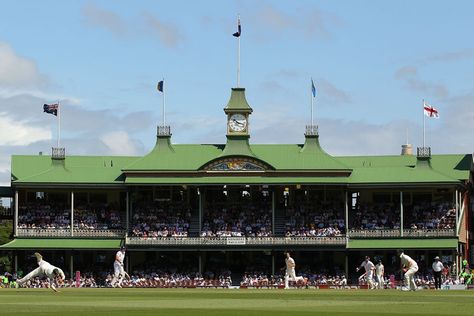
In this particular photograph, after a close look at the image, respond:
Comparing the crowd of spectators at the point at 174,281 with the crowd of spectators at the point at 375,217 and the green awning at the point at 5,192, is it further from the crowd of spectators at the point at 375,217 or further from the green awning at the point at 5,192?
the green awning at the point at 5,192

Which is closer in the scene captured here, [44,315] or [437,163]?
[44,315]

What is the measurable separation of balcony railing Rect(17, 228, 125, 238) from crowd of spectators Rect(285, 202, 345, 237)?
11258mm

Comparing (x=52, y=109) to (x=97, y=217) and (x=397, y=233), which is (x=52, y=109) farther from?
(x=397, y=233)

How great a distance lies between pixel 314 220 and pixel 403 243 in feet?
19.9

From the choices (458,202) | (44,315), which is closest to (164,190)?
(458,202)

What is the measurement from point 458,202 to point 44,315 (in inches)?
2279

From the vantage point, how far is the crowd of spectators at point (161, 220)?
8156cm

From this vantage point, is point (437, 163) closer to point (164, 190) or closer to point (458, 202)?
point (458, 202)

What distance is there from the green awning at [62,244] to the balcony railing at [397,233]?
15.7m

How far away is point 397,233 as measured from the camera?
8094 centimetres

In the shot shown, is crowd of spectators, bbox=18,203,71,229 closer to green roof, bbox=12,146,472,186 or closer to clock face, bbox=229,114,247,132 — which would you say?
green roof, bbox=12,146,472,186

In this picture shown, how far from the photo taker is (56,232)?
82.4 meters

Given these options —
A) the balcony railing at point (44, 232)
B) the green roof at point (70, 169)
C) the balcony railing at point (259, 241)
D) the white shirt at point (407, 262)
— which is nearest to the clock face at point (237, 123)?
the green roof at point (70, 169)

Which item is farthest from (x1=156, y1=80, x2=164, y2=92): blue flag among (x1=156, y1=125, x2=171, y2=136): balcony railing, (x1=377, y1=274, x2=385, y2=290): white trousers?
(x1=377, y1=274, x2=385, y2=290): white trousers
